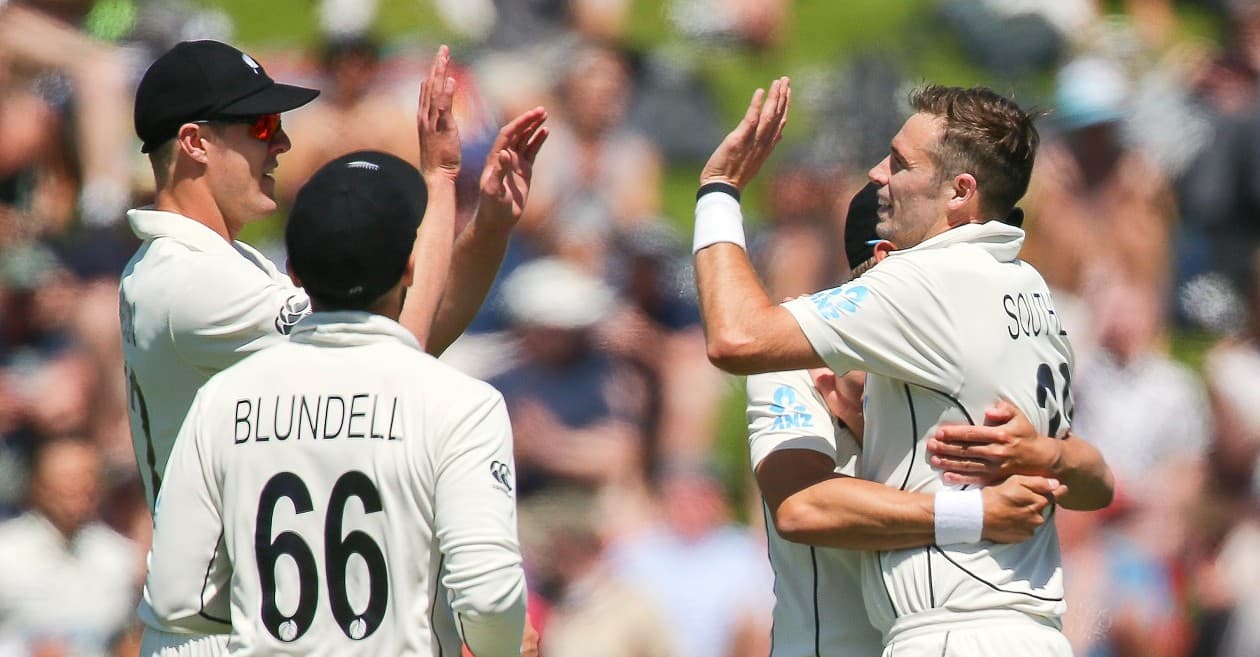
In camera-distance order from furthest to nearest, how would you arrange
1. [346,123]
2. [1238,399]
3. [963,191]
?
[346,123] → [1238,399] → [963,191]

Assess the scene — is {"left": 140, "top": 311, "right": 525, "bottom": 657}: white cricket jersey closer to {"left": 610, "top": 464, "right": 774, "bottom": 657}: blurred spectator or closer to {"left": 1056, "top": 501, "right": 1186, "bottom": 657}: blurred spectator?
{"left": 610, "top": 464, "right": 774, "bottom": 657}: blurred spectator

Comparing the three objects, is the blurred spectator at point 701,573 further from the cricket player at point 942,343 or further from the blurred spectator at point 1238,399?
the cricket player at point 942,343

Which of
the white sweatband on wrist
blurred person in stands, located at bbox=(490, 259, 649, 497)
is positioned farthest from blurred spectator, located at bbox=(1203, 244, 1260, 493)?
the white sweatband on wrist

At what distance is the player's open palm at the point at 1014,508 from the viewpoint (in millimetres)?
3605

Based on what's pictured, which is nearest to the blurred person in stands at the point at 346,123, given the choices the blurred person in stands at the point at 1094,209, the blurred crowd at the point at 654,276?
the blurred crowd at the point at 654,276

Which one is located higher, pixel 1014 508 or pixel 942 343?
Result: pixel 942 343

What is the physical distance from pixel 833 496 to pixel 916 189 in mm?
779

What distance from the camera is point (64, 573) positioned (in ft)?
25.2

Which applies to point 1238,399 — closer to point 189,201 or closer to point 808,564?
point 808,564

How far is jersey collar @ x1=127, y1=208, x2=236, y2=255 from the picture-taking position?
3.81m

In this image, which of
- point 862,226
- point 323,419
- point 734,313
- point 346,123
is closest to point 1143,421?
point 346,123

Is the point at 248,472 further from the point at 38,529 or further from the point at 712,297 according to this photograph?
the point at 38,529

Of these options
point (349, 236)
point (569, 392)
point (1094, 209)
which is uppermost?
point (1094, 209)

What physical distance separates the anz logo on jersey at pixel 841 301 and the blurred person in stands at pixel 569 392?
4355 millimetres
